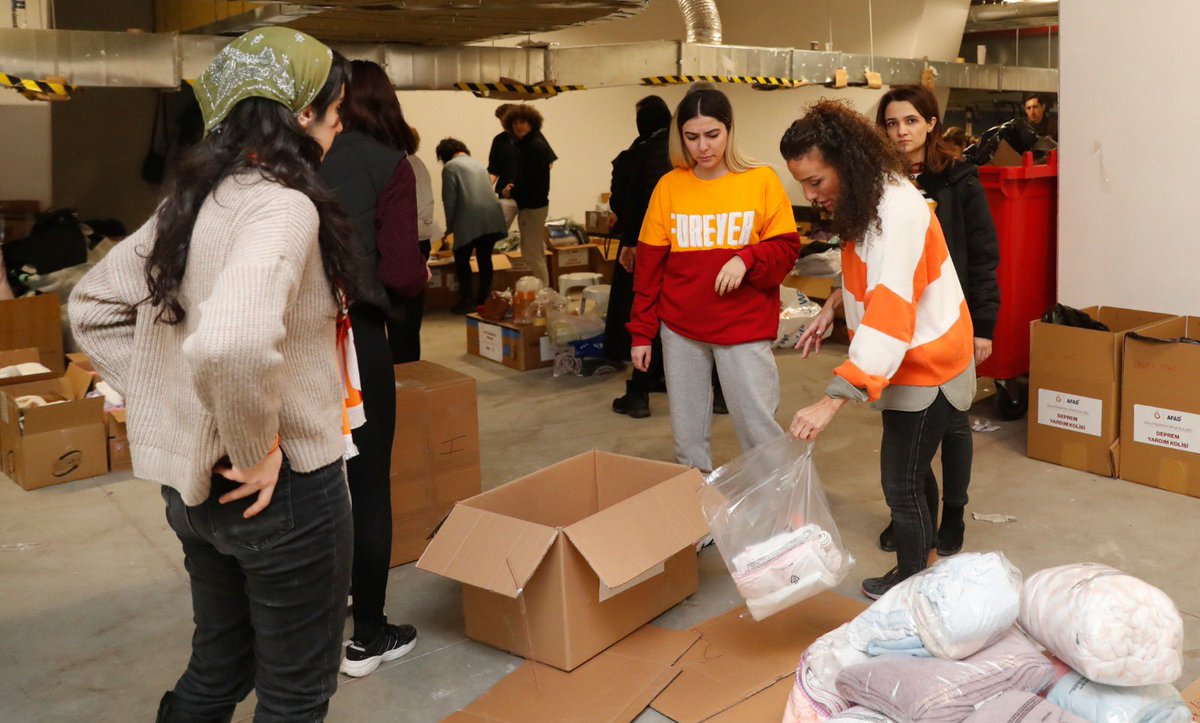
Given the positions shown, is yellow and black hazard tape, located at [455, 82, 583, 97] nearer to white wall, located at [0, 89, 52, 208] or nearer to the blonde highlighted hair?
white wall, located at [0, 89, 52, 208]

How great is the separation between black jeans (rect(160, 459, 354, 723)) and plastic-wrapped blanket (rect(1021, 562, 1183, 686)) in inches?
47.5

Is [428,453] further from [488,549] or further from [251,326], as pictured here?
[251,326]

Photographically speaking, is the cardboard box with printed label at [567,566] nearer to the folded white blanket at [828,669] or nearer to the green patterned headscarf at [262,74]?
the folded white blanket at [828,669]

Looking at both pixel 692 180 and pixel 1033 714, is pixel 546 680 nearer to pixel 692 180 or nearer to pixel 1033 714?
pixel 1033 714

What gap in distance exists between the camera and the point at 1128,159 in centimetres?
399

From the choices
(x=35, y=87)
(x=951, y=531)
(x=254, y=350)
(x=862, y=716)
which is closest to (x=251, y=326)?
(x=254, y=350)

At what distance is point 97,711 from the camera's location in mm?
2408

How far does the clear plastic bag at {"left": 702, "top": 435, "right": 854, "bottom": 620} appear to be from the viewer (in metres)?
2.34

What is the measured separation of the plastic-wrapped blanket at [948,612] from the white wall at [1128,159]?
8.18ft

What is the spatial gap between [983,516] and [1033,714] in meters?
1.85

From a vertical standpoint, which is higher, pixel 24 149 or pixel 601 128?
pixel 601 128

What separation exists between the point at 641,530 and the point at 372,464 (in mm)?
653

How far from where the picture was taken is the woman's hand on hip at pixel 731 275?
2.87 meters

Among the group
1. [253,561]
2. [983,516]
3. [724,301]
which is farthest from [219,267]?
[983,516]
